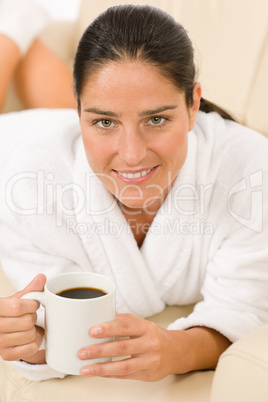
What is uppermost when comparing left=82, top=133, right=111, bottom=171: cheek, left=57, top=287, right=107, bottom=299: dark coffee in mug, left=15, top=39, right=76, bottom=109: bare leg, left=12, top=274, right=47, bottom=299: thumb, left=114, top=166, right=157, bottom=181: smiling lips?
left=82, top=133, right=111, bottom=171: cheek

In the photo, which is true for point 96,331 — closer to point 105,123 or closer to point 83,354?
point 83,354

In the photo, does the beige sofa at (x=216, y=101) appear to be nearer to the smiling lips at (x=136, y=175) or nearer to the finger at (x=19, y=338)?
the finger at (x=19, y=338)

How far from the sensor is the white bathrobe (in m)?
1.07

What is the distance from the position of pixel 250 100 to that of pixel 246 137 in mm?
262

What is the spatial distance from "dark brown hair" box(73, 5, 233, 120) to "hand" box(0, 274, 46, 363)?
0.38 metres

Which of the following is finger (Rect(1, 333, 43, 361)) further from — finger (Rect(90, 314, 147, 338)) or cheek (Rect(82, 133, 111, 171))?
cheek (Rect(82, 133, 111, 171))

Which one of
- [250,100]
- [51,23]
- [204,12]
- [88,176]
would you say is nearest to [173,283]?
[88,176]

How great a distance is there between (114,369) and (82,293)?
12cm

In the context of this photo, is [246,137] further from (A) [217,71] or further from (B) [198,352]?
(B) [198,352]

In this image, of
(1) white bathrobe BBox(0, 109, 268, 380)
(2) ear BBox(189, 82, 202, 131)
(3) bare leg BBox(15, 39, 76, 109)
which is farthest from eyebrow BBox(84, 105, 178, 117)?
(3) bare leg BBox(15, 39, 76, 109)

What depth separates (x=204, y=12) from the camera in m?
1.38

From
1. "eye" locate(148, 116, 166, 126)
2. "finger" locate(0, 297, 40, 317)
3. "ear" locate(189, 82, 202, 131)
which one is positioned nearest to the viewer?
"finger" locate(0, 297, 40, 317)

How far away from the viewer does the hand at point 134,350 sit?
30.1 inches

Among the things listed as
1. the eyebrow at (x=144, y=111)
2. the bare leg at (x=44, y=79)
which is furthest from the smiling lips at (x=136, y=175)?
the bare leg at (x=44, y=79)
